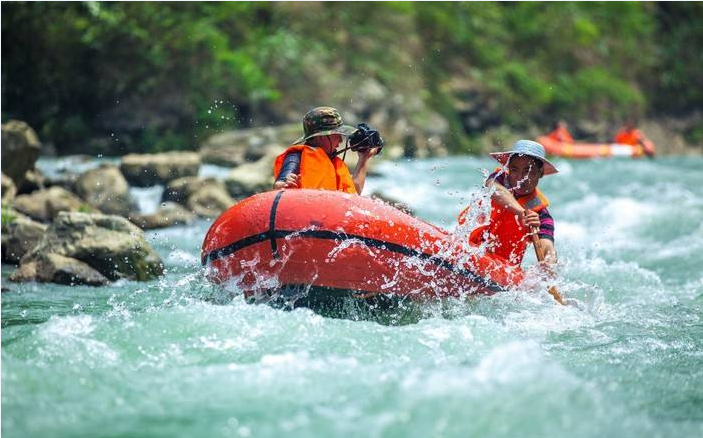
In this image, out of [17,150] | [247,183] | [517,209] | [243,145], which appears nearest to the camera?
[517,209]

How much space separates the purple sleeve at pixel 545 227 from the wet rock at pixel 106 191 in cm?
555

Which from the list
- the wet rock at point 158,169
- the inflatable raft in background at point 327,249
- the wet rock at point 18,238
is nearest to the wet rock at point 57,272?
the wet rock at point 18,238

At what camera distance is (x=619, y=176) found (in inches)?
624

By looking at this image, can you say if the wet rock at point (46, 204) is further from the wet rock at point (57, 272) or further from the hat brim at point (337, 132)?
the hat brim at point (337, 132)

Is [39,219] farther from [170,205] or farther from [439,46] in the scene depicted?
[439,46]

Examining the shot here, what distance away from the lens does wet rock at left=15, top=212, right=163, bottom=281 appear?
6875mm

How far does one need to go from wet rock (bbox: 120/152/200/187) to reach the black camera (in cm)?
561

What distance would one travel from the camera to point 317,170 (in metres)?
5.74

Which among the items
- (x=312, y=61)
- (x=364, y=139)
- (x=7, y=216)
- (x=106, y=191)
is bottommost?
(x=7, y=216)

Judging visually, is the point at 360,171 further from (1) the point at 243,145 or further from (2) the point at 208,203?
(1) the point at 243,145

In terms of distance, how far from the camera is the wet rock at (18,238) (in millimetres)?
7473

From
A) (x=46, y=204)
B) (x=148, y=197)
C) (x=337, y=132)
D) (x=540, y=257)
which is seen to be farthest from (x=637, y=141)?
(x=337, y=132)

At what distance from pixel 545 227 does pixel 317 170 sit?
155 centimetres

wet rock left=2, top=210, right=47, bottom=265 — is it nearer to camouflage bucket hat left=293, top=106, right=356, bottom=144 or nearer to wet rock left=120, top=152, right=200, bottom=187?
camouflage bucket hat left=293, top=106, right=356, bottom=144
